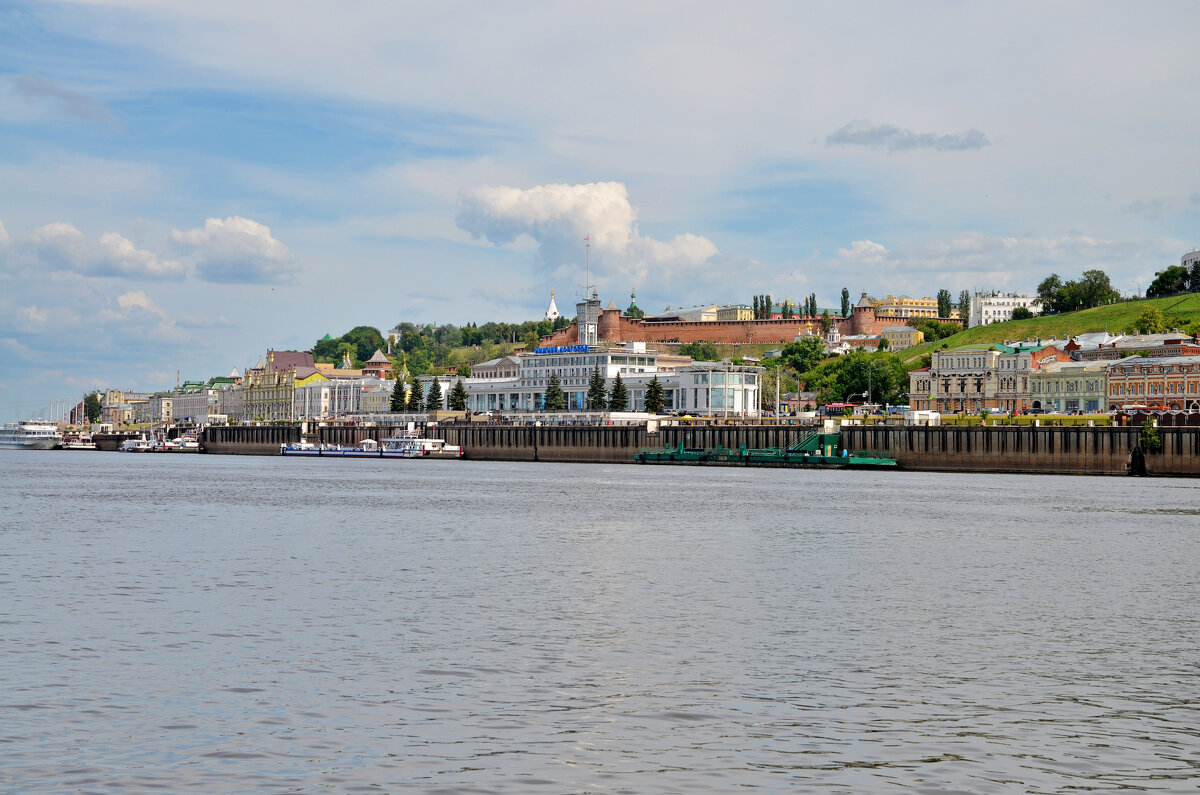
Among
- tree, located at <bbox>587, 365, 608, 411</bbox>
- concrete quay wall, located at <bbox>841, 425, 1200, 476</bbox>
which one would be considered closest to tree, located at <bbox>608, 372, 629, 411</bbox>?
tree, located at <bbox>587, 365, 608, 411</bbox>

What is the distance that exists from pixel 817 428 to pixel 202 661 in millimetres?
112005

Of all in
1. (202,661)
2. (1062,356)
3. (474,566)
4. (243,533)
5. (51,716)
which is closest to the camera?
(51,716)

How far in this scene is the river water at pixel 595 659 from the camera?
53.3 feet

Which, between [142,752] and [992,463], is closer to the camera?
[142,752]

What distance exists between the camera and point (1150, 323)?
17988 centimetres

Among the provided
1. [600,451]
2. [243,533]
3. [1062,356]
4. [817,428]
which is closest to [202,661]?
[243,533]

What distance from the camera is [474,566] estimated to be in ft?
123

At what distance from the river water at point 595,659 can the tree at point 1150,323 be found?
461 feet

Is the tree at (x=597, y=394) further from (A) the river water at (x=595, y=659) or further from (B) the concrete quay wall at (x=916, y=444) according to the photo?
(A) the river water at (x=595, y=659)

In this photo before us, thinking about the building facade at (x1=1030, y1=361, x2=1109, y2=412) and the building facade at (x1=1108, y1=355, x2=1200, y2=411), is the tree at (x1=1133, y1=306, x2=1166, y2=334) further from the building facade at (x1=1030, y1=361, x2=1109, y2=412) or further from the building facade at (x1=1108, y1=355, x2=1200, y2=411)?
the building facade at (x1=1108, y1=355, x2=1200, y2=411)

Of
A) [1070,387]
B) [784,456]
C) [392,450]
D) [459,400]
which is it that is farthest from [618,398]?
[1070,387]

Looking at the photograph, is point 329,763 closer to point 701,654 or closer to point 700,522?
point 701,654

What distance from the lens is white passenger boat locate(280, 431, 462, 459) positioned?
158 m

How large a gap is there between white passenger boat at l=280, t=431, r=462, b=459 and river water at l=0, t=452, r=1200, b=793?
106706mm
